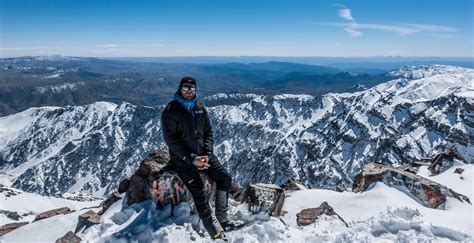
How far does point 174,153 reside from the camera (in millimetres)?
12883

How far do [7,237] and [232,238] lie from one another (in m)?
13.7

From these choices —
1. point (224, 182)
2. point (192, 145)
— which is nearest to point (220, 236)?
point (224, 182)

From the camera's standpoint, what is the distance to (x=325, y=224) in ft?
45.8

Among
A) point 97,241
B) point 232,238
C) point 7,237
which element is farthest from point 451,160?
point 7,237

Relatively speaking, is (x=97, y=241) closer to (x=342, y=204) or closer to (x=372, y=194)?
(x=342, y=204)

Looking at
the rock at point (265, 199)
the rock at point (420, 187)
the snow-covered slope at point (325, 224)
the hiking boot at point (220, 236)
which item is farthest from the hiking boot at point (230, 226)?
the rock at point (420, 187)

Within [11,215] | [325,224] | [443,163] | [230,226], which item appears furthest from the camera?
[11,215]

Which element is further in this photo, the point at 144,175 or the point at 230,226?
the point at 144,175

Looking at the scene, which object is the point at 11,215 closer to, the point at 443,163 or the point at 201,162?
the point at 201,162

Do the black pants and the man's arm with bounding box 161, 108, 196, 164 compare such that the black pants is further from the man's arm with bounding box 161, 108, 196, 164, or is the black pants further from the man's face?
the man's face

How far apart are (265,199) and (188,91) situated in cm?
624

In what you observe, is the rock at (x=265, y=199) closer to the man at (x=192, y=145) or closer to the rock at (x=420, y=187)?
the man at (x=192, y=145)

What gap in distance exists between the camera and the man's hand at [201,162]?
488 inches

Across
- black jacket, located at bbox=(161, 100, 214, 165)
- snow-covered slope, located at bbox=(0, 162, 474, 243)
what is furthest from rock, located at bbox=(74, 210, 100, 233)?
black jacket, located at bbox=(161, 100, 214, 165)
